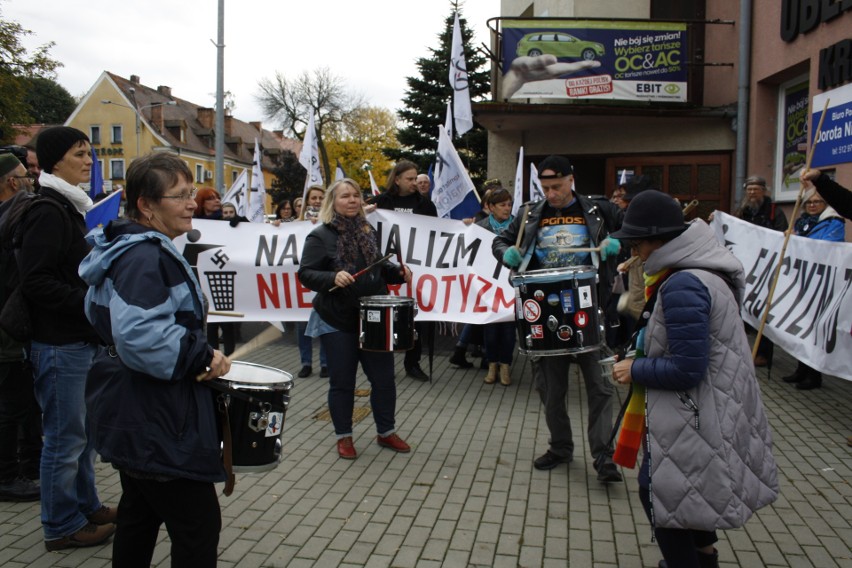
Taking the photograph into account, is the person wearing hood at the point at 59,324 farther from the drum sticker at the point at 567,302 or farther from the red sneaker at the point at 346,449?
the drum sticker at the point at 567,302

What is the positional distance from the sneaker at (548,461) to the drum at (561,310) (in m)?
0.98

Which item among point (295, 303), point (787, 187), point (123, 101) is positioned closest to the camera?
point (295, 303)

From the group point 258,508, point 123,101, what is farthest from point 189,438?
point 123,101

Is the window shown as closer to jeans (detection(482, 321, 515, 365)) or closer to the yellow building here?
the yellow building

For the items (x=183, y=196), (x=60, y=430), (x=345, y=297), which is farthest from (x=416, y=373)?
(x=183, y=196)

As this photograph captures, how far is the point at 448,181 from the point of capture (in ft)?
28.7

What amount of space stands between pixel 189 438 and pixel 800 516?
3575mm

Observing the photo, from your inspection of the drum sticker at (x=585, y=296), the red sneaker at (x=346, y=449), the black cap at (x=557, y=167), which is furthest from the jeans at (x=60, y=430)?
the black cap at (x=557, y=167)

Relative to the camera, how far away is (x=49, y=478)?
147 inches

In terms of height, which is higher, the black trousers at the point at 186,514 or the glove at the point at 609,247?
the glove at the point at 609,247

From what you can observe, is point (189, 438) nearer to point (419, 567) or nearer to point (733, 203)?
Answer: point (419, 567)

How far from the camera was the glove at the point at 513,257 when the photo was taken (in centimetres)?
505

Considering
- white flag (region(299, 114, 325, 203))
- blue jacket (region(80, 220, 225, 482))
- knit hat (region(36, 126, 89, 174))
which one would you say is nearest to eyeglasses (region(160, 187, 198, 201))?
blue jacket (region(80, 220, 225, 482))

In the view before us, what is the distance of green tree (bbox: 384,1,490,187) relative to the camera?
1186 inches
